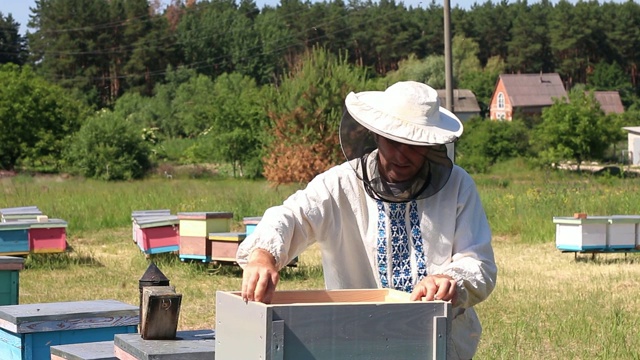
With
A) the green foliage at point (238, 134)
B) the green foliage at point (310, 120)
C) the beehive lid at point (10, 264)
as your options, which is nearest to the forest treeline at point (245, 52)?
the green foliage at point (238, 134)

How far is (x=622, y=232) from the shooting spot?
10.9 m

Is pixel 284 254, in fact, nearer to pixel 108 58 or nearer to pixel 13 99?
pixel 13 99

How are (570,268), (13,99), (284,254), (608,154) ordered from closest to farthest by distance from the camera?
(284,254) < (570,268) < (13,99) < (608,154)

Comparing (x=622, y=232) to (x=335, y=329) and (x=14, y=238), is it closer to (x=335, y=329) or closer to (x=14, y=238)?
(x=14, y=238)

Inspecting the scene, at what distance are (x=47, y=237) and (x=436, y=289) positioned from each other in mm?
8763

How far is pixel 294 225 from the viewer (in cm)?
244

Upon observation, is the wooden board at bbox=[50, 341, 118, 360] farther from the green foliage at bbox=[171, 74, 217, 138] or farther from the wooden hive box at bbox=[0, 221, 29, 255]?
the green foliage at bbox=[171, 74, 217, 138]

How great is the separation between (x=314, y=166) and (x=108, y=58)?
46.0 meters

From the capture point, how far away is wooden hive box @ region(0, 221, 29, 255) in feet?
32.6

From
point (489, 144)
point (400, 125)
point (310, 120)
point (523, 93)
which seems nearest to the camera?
point (400, 125)

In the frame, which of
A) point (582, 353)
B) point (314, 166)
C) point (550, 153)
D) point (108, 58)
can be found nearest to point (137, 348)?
point (582, 353)

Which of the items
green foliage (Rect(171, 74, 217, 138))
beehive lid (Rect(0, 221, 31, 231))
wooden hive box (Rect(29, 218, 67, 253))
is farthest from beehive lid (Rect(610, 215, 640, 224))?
green foliage (Rect(171, 74, 217, 138))

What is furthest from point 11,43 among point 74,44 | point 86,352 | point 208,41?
point 86,352

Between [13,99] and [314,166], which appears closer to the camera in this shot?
[314,166]
